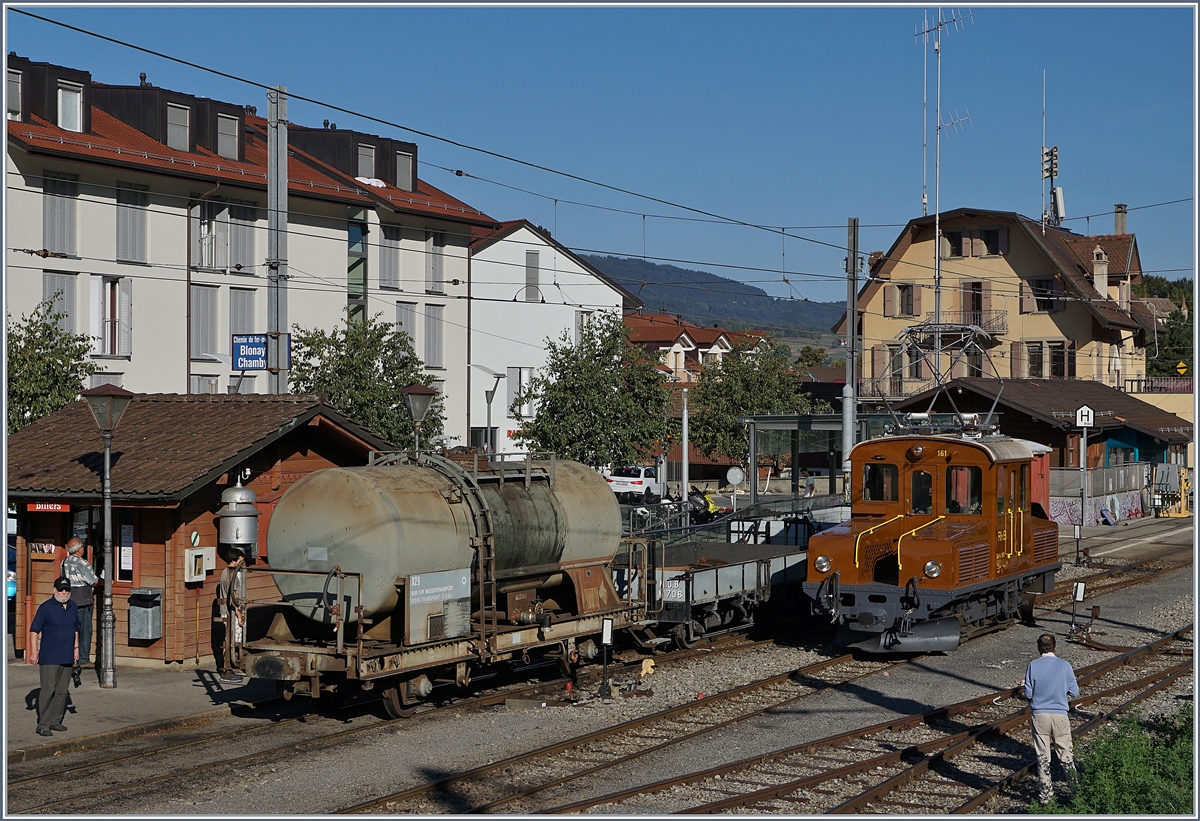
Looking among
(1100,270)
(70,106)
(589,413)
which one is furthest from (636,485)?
(1100,270)

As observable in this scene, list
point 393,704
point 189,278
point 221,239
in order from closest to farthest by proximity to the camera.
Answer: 1. point 393,704
2. point 189,278
3. point 221,239

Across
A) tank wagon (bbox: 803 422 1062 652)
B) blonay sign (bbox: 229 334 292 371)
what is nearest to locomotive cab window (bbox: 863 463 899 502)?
tank wagon (bbox: 803 422 1062 652)

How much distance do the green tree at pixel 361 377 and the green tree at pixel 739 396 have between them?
968 inches

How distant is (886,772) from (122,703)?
29.2ft

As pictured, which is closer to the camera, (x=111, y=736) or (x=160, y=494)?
(x=111, y=736)

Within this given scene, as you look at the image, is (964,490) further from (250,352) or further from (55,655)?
(55,655)

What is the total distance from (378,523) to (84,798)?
3898 millimetres

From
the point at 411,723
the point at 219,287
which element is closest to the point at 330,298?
the point at 219,287

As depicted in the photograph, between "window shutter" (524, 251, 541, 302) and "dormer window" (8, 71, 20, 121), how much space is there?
23241mm

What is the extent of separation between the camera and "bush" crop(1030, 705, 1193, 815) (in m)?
9.84

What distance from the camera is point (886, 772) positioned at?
12070mm

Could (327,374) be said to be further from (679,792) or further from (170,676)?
(679,792)

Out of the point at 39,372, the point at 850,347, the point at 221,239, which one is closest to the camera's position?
the point at 39,372

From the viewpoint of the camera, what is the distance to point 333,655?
43.2ft
